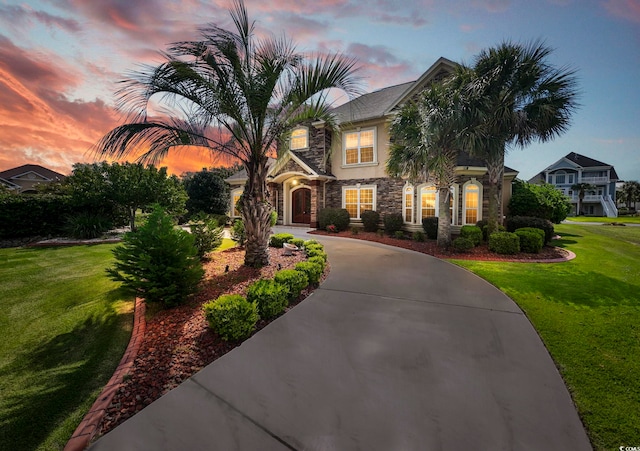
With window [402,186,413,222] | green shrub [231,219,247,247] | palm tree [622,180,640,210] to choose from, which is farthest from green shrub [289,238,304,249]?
palm tree [622,180,640,210]

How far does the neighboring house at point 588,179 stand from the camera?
4279cm

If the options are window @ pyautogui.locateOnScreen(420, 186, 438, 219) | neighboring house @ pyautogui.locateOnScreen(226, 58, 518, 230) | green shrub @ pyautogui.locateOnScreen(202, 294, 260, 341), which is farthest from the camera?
window @ pyautogui.locateOnScreen(420, 186, 438, 219)

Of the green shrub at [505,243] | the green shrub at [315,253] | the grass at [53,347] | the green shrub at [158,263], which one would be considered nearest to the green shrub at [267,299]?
the green shrub at [158,263]

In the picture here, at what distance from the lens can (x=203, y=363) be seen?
3078 millimetres

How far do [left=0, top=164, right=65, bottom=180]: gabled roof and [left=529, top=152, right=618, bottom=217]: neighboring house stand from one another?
78393mm

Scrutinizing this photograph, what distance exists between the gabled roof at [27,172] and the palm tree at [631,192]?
9351 cm

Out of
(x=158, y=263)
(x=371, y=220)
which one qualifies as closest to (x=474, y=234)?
(x=371, y=220)

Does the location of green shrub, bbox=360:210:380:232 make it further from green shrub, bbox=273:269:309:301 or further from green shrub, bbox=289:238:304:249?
green shrub, bbox=273:269:309:301

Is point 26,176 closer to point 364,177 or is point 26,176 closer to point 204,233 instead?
point 204,233

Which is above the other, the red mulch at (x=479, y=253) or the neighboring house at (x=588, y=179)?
the neighboring house at (x=588, y=179)

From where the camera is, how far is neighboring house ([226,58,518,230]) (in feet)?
42.2

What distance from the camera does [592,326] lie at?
13.1 feet

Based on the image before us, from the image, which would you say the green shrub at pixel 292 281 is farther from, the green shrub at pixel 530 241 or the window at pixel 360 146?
the window at pixel 360 146

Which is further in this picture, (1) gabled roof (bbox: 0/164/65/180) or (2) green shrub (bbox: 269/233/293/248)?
(1) gabled roof (bbox: 0/164/65/180)
